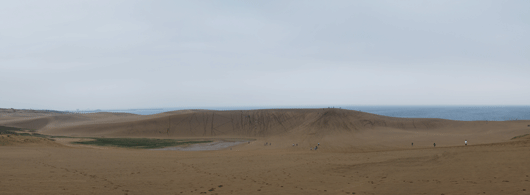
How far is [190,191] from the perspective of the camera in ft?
30.9

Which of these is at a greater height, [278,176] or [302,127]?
[302,127]

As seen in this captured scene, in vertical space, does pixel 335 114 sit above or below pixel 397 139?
above

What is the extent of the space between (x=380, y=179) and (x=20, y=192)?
12802 millimetres

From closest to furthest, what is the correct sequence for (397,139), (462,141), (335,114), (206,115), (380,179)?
1. (380,179)
2. (462,141)
3. (397,139)
4. (335,114)
5. (206,115)

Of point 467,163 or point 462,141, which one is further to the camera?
point 462,141

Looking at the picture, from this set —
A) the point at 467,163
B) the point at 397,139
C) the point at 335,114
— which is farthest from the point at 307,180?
the point at 335,114

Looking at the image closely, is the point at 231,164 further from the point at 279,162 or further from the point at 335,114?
the point at 335,114

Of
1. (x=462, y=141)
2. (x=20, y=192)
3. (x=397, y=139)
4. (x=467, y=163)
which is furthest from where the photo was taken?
(x=397, y=139)

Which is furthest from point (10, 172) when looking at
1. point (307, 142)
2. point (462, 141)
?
point (462, 141)

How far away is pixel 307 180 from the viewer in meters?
11.2

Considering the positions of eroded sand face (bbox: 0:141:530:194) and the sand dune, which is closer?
eroded sand face (bbox: 0:141:530:194)

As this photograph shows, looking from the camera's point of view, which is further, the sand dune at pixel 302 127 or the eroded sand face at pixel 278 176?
the sand dune at pixel 302 127

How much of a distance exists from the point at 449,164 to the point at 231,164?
11118mm

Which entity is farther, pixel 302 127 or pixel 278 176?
pixel 302 127
